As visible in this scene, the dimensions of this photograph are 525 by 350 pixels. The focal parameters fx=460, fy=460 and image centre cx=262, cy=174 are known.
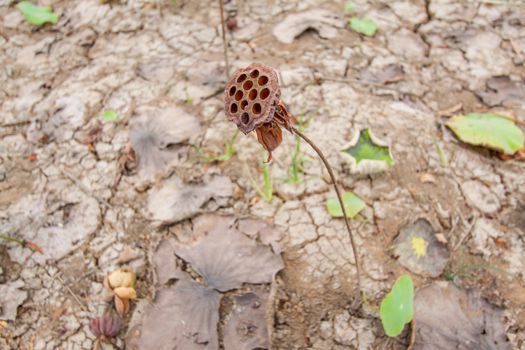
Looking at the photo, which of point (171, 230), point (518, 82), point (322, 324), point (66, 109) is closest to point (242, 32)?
point (66, 109)

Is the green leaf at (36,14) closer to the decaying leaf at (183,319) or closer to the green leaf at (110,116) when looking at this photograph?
the green leaf at (110,116)

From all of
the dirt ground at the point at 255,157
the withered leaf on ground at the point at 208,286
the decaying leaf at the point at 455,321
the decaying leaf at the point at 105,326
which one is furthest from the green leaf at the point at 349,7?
→ the decaying leaf at the point at 105,326

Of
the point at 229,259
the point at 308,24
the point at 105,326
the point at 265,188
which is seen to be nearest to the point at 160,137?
the point at 265,188

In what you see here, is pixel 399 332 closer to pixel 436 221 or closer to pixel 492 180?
pixel 436 221

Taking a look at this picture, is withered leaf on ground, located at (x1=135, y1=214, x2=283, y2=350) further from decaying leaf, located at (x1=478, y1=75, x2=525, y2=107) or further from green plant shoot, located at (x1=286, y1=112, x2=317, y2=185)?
decaying leaf, located at (x1=478, y1=75, x2=525, y2=107)

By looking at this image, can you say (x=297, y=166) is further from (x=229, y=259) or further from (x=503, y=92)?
(x=503, y=92)

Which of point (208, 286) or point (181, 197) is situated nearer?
point (208, 286)
